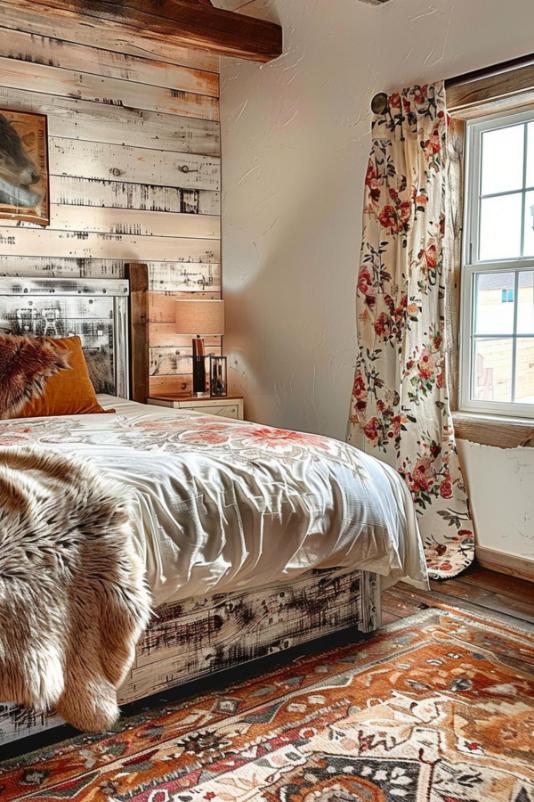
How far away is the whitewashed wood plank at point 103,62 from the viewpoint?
4078 millimetres

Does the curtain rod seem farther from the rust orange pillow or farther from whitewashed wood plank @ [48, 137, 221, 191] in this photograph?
the rust orange pillow

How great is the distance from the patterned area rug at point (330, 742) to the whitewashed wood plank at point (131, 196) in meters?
2.96

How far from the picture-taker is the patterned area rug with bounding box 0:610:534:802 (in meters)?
1.82

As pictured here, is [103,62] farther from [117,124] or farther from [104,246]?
[104,246]

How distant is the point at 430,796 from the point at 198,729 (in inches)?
25.3

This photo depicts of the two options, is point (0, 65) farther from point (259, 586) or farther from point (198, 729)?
point (198, 729)

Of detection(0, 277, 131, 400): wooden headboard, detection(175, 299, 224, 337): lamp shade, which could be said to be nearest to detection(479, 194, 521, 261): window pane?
detection(175, 299, 224, 337): lamp shade

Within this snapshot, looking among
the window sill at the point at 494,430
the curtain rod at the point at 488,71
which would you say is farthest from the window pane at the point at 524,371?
the curtain rod at the point at 488,71

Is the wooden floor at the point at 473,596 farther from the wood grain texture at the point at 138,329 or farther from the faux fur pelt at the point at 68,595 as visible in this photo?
the wood grain texture at the point at 138,329

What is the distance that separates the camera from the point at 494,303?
357 cm

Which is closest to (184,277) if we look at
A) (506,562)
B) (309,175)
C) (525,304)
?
(309,175)

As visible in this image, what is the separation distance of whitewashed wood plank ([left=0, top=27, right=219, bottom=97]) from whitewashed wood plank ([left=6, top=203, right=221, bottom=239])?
2.48 feet

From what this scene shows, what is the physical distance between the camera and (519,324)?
3.47m

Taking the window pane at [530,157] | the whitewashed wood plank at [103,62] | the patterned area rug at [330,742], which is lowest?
the patterned area rug at [330,742]
